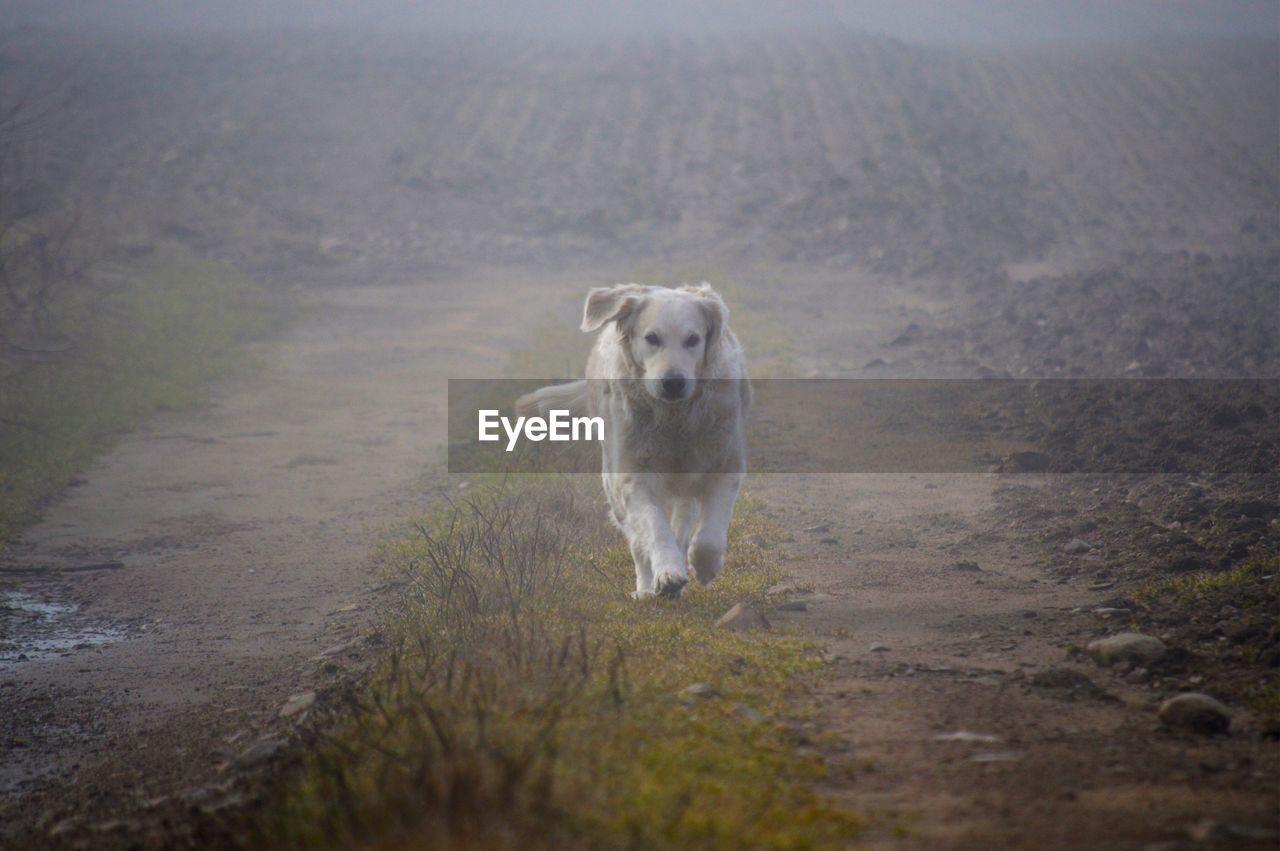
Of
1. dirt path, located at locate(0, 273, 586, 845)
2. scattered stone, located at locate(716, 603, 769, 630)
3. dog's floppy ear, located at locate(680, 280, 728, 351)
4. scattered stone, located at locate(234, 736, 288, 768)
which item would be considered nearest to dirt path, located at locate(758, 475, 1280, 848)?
scattered stone, located at locate(716, 603, 769, 630)

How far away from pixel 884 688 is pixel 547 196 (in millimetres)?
32041

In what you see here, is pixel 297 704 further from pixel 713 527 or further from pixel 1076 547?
pixel 1076 547

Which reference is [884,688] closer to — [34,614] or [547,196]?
[34,614]

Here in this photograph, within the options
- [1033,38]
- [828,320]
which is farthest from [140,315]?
[1033,38]

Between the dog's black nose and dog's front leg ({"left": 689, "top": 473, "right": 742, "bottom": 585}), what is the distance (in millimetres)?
644

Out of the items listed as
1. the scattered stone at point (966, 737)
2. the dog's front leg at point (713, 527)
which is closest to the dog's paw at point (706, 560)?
the dog's front leg at point (713, 527)

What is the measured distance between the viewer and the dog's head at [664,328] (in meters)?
6.05

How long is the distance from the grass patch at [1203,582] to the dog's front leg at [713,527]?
2071 millimetres

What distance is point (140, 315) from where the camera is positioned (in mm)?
18656

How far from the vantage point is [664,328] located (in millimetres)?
6188

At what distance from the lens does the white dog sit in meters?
6.13

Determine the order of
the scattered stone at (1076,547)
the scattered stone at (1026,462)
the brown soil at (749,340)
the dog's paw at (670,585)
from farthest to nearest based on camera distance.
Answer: the scattered stone at (1026,462) → the scattered stone at (1076,547) → the dog's paw at (670,585) → the brown soil at (749,340)

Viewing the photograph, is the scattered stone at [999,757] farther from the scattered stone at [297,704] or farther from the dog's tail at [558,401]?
the dog's tail at [558,401]

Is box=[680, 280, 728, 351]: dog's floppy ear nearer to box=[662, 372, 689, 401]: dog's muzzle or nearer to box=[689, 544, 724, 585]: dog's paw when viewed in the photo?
box=[662, 372, 689, 401]: dog's muzzle
